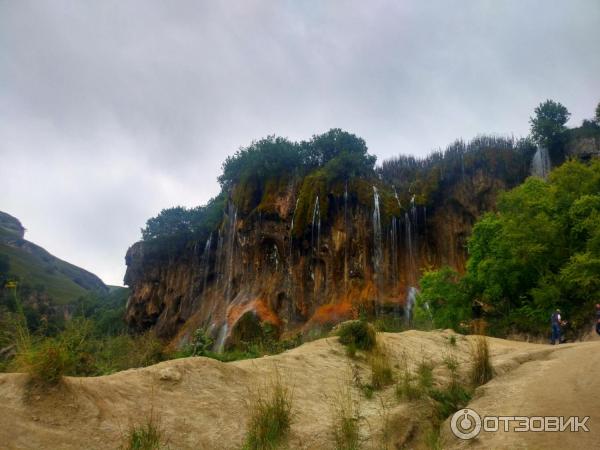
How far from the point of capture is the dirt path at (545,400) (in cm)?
409

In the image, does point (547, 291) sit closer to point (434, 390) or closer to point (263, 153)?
point (434, 390)

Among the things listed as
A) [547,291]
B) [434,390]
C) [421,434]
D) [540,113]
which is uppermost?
[540,113]

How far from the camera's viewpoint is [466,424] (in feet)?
15.8

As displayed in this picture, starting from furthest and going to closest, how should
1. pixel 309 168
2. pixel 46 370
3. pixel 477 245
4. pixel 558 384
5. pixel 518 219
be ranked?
pixel 309 168 < pixel 477 245 < pixel 518 219 < pixel 558 384 < pixel 46 370

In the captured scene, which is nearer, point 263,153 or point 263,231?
point 263,231

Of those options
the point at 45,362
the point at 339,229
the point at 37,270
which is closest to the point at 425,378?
the point at 45,362

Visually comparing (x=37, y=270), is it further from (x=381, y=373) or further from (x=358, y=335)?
(x=381, y=373)

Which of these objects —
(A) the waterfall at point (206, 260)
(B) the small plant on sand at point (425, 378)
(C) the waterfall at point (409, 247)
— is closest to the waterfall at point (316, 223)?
(C) the waterfall at point (409, 247)

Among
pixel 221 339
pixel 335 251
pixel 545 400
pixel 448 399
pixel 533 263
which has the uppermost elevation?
pixel 335 251

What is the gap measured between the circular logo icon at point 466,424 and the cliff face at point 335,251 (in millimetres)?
21907

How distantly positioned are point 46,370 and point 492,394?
18.0ft

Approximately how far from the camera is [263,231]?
35406 millimetres

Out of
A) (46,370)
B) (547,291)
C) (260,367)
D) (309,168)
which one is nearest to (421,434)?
(260,367)

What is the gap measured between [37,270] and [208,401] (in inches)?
4069
